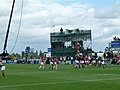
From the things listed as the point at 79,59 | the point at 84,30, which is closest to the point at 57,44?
the point at 84,30

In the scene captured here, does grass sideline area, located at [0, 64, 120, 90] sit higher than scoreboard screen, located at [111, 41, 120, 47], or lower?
lower

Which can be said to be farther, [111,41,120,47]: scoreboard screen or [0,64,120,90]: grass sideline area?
[111,41,120,47]: scoreboard screen

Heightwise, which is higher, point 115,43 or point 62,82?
point 115,43

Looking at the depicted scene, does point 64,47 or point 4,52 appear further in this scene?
point 64,47

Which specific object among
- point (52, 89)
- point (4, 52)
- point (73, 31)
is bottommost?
point (52, 89)

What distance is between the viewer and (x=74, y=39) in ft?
331

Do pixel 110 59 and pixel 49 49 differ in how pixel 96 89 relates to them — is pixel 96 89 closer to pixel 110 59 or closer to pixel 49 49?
pixel 110 59

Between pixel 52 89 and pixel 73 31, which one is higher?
pixel 73 31

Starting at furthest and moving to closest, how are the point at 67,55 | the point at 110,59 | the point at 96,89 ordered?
the point at 67,55
the point at 110,59
the point at 96,89

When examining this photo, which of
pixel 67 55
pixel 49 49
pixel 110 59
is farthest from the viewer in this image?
pixel 49 49

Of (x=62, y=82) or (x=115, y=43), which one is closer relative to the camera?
(x=62, y=82)

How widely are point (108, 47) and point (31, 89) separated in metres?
81.0

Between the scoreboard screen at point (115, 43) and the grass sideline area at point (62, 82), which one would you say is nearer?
the grass sideline area at point (62, 82)

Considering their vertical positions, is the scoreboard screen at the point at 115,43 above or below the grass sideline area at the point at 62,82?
above
